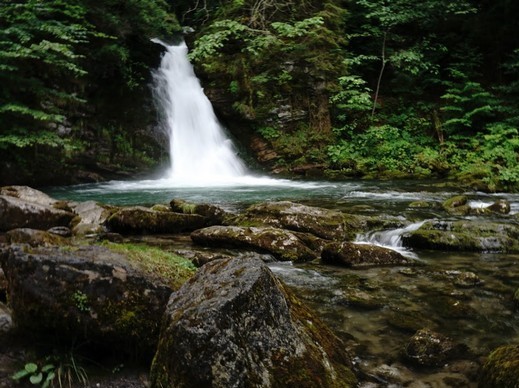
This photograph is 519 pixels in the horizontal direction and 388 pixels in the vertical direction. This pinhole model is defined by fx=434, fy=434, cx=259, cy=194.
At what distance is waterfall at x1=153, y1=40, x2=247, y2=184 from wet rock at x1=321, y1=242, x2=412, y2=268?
1144cm

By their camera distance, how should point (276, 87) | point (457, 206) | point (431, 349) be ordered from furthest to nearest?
point (276, 87), point (457, 206), point (431, 349)

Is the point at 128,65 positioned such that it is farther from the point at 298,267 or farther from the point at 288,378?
the point at 288,378

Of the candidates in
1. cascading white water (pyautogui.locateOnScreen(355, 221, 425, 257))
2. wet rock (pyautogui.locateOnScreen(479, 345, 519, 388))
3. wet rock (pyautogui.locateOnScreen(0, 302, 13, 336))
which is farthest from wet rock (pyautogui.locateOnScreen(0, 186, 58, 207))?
wet rock (pyautogui.locateOnScreen(479, 345, 519, 388))

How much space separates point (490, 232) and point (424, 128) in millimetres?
13975

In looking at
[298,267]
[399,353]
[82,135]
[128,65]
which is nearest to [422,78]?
[128,65]

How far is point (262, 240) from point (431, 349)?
11.4 ft

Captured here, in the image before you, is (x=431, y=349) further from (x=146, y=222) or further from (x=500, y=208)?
(x=500, y=208)

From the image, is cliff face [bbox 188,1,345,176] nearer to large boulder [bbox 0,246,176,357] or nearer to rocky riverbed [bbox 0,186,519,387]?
rocky riverbed [bbox 0,186,519,387]

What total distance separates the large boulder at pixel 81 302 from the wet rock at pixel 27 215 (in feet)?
15.1

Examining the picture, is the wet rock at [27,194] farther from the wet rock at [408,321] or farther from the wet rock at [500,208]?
the wet rock at [500,208]

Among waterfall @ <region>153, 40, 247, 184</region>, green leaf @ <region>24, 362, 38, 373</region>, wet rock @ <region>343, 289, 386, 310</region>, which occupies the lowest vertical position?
wet rock @ <region>343, 289, 386, 310</region>

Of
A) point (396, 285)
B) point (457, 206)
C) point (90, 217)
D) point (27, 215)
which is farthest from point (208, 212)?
point (457, 206)

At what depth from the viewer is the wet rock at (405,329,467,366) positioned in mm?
3262

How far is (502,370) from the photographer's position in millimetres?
2498
